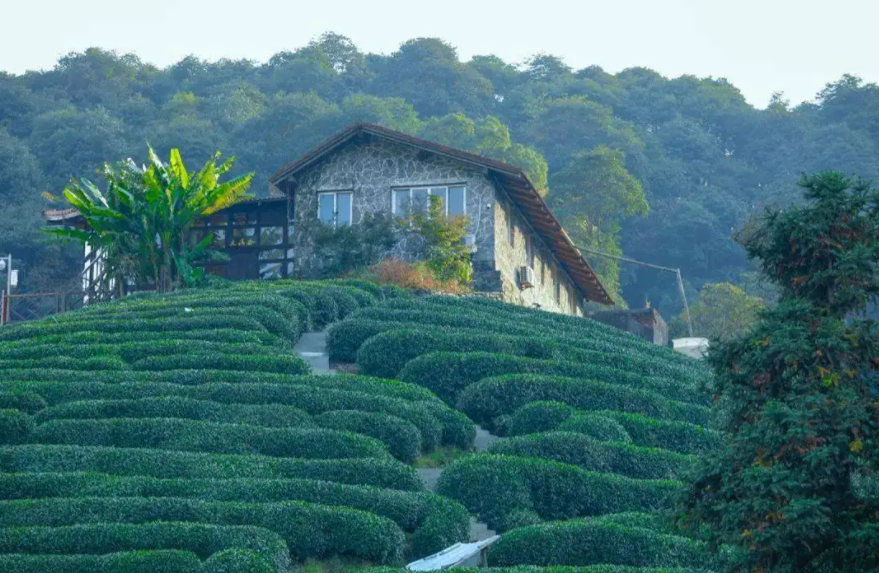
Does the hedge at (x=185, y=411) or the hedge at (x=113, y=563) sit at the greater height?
the hedge at (x=185, y=411)

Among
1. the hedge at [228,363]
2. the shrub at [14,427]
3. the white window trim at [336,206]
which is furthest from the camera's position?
the white window trim at [336,206]

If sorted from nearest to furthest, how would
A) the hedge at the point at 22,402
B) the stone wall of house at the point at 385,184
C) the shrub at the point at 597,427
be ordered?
the hedge at the point at 22,402 < the shrub at the point at 597,427 < the stone wall of house at the point at 385,184

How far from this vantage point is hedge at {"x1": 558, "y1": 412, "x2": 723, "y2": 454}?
2459 cm

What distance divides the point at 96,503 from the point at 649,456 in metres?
8.93

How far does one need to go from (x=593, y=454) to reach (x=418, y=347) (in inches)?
Result: 272

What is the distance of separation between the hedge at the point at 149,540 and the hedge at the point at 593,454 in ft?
18.9

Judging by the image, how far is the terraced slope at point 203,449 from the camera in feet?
58.3

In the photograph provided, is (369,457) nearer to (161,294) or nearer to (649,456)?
(649,456)

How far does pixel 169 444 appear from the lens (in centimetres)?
2197

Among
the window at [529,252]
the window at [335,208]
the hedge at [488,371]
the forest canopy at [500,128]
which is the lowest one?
the hedge at [488,371]

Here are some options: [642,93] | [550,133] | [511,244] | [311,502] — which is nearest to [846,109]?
[642,93]

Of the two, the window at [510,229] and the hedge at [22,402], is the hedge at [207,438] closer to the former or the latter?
the hedge at [22,402]

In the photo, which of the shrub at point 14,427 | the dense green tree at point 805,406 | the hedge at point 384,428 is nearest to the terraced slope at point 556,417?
the dense green tree at point 805,406

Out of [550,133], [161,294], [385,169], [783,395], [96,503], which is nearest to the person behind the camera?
[783,395]
